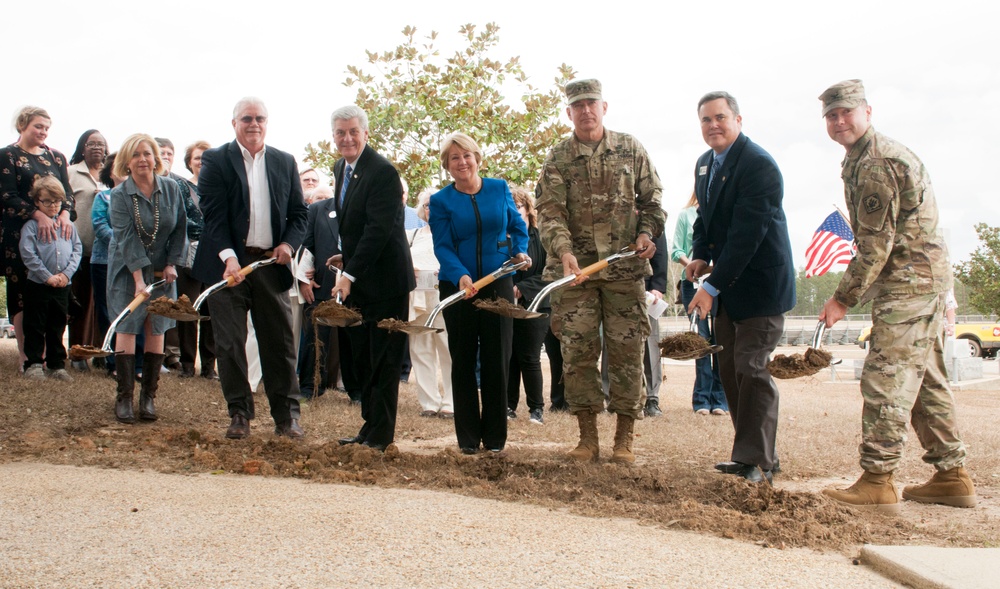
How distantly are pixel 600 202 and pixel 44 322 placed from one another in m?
5.21

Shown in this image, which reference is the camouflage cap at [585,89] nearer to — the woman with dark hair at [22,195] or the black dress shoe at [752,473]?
the black dress shoe at [752,473]

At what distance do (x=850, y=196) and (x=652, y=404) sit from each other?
14.3ft

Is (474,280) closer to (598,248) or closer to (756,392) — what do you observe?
(598,248)

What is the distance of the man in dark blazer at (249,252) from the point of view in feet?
20.0

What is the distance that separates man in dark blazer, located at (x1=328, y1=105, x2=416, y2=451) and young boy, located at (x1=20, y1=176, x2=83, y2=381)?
3303 mm

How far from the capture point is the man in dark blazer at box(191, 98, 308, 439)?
20.0 feet

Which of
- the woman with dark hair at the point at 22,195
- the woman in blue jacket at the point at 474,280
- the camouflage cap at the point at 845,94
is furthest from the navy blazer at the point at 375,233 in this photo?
the woman with dark hair at the point at 22,195

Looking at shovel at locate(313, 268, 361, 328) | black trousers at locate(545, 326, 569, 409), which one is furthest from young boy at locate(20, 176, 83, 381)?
black trousers at locate(545, 326, 569, 409)

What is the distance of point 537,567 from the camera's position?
3135mm

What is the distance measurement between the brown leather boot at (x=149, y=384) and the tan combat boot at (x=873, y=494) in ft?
15.7

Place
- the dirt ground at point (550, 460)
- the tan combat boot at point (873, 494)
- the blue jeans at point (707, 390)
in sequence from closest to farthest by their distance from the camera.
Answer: the dirt ground at point (550, 460) < the tan combat boot at point (873, 494) < the blue jeans at point (707, 390)

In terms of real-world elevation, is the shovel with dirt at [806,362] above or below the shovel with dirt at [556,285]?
below

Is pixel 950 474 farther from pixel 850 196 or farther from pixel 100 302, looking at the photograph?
pixel 100 302

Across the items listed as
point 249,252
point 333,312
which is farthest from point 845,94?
point 249,252
